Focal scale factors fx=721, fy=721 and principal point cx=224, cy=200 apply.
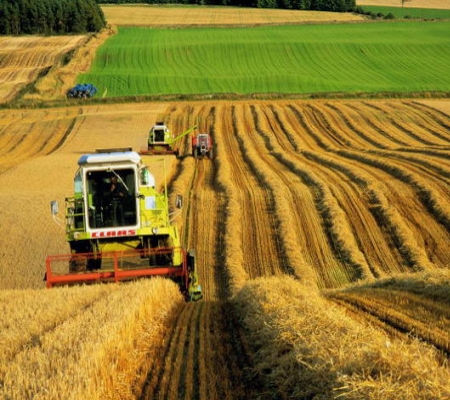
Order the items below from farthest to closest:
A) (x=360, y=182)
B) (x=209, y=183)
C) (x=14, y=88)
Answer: (x=14, y=88) < (x=209, y=183) < (x=360, y=182)

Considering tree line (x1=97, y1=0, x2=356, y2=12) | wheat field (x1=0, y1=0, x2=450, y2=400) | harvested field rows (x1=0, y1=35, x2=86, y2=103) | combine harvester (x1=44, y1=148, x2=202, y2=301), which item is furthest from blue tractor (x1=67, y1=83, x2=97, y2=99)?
tree line (x1=97, y1=0, x2=356, y2=12)

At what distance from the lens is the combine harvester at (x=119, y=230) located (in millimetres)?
13523

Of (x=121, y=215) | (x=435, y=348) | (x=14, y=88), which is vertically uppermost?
(x=435, y=348)

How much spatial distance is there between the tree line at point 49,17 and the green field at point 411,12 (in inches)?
1829

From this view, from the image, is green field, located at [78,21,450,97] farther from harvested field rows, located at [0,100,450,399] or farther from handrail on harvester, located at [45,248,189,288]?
handrail on harvester, located at [45,248,189,288]

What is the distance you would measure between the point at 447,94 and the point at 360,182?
35109 millimetres

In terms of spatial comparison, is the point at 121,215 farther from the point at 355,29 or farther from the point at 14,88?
the point at 355,29

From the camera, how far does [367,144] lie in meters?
39.1

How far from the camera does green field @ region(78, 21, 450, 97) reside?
64688 millimetres

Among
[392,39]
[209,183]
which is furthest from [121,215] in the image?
[392,39]

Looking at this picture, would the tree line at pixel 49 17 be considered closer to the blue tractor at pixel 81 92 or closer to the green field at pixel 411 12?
the blue tractor at pixel 81 92

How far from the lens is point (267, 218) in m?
22.1

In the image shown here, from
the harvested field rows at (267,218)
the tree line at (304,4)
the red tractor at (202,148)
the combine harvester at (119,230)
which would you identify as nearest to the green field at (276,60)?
the harvested field rows at (267,218)

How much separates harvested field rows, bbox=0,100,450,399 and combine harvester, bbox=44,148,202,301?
1236mm
